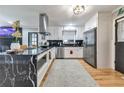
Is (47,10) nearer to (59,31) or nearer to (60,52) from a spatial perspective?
(60,52)

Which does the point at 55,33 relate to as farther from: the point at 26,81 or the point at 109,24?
the point at 26,81

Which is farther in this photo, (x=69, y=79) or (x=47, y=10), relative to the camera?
(x=47, y=10)

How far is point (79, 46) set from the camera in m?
11.4

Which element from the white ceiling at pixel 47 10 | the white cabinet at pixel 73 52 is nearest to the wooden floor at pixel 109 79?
the white ceiling at pixel 47 10

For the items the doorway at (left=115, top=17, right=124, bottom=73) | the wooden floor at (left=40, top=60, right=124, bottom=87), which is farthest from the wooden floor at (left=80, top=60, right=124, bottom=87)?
the doorway at (left=115, top=17, right=124, bottom=73)

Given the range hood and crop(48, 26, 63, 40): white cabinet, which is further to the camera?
crop(48, 26, 63, 40): white cabinet

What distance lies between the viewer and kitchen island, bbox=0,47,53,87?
360 cm

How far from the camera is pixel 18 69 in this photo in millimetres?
3643

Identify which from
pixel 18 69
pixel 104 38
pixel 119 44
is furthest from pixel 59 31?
pixel 18 69

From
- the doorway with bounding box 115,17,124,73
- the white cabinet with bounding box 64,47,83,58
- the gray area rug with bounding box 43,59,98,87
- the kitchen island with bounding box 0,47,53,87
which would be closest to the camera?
the kitchen island with bounding box 0,47,53,87

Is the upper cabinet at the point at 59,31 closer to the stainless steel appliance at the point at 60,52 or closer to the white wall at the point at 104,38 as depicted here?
the stainless steel appliance at the point at 60,52

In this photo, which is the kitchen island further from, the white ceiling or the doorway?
the doorway

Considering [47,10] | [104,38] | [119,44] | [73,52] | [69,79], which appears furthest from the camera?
[73,52]

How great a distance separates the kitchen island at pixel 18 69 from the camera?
360 centimetres
